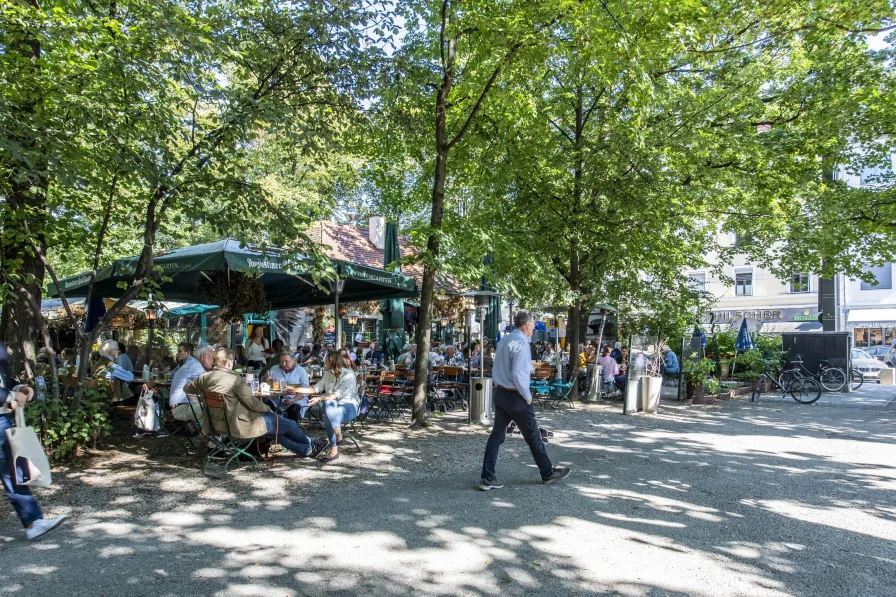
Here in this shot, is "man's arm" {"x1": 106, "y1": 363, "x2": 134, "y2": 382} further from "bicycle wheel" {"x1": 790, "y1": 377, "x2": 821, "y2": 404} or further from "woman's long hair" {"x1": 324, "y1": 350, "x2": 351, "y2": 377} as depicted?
"bicycle wheel" {"x1": 790, "y1": 377, "x2": 821, "y2": 404}

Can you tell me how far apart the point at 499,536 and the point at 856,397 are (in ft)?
49.5

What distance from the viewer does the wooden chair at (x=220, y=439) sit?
6.52 m

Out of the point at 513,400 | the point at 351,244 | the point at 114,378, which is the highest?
the point at 351,244

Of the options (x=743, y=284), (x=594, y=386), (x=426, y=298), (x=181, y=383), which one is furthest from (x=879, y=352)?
(x=181, y=383)

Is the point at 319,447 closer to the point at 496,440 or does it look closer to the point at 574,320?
the point at 496,440

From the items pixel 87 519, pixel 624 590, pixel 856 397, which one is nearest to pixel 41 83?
pixel 87 519

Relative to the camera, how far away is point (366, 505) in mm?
5566

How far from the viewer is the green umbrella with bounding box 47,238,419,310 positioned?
333 inches

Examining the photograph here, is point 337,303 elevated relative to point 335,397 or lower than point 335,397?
elevated

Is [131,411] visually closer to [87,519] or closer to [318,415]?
[318,415]

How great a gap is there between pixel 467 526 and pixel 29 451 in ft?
10.6

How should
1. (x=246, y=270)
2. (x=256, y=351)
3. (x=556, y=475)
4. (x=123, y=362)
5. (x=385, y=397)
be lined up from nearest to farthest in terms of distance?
(x=556, y=475), (x=246, y=270), (x=123, y=362), (x=385, y=397), (x=256, y=351)

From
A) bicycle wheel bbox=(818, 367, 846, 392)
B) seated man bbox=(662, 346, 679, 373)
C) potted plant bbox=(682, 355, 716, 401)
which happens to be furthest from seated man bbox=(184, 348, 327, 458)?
bicycle wheel bbox=(818, 367, 846, 392)

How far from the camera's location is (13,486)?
4.48 metres
